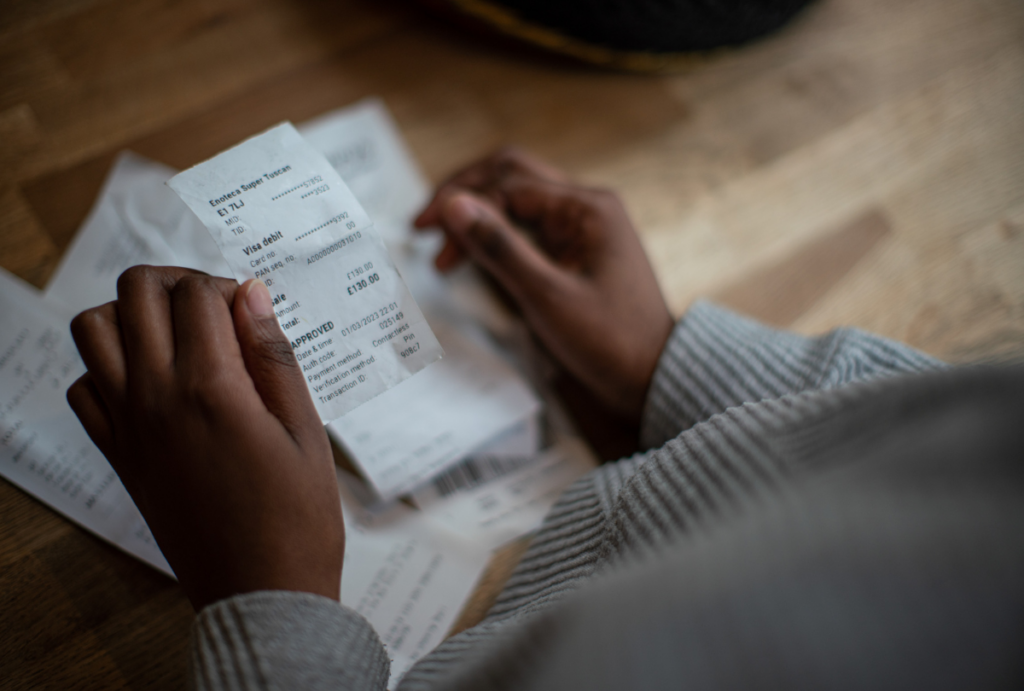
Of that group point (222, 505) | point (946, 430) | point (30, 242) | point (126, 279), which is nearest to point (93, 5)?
point (30, 242)

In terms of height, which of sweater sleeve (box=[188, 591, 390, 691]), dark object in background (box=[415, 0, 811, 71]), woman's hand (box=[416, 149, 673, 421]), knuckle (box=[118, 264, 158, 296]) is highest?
dark object in background (box=[415, 0, 811, 71])

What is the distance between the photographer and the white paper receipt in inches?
12.2

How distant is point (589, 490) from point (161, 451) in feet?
0.96

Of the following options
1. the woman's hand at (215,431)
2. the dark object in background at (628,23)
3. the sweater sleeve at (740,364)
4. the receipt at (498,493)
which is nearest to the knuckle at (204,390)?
the woman's hand at (215,431)

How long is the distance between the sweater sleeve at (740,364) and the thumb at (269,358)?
1.00ft

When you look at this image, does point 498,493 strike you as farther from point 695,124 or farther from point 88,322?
point 695,124

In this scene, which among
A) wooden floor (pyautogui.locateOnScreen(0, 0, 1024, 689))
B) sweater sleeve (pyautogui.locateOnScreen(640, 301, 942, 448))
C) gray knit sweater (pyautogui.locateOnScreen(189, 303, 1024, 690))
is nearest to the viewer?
gray knit sweater (pyautogui.locateOnScreen(189, 303, 1024, 690))

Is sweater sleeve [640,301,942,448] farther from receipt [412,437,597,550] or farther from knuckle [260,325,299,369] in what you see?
knuckle [260,325,299,369]

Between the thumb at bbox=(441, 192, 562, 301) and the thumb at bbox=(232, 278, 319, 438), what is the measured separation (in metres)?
0.22

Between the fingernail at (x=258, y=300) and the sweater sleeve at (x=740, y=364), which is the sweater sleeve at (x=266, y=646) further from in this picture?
the sweater sleeve at (x=740, y=364)

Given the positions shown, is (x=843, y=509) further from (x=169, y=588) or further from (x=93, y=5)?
(x=93, y=5)

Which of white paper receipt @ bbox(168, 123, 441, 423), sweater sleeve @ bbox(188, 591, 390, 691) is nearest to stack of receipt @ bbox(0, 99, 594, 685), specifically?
white paper receipt @ bbox(168, 123, 441, 423)

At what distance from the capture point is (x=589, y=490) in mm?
419

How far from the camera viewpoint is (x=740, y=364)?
17.7 inches
